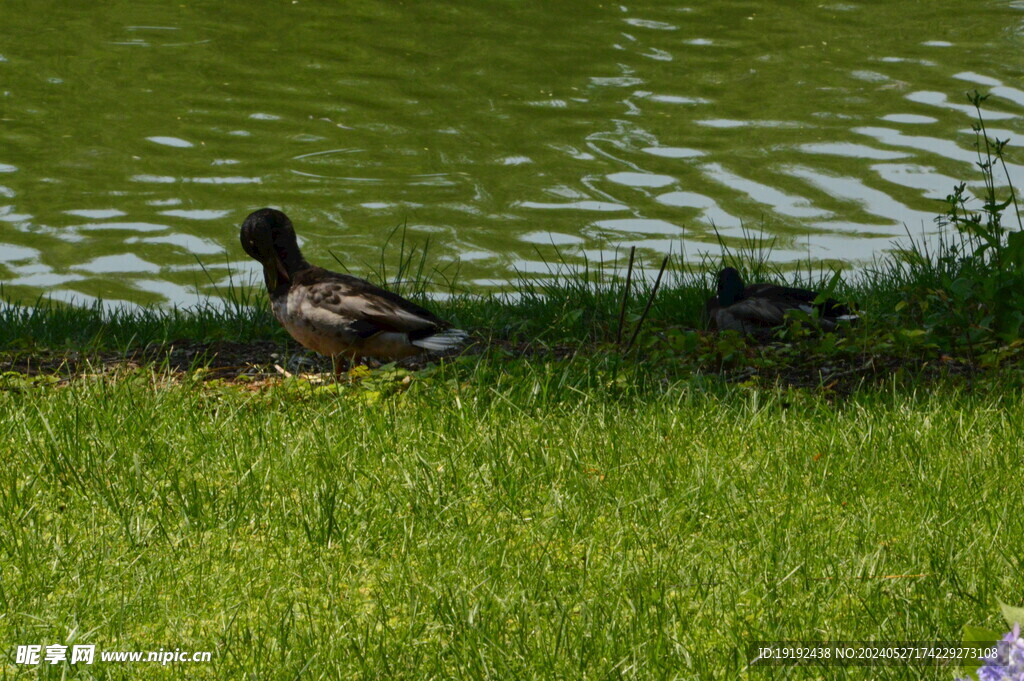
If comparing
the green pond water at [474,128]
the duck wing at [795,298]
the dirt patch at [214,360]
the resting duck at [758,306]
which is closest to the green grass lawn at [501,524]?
the dirt patch at [214,360]

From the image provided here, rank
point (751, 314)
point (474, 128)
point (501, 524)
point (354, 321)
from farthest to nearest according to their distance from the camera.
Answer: point (474, 128), point (751, 314), point (354, 321), point (501, 524)

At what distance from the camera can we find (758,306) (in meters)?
7.09

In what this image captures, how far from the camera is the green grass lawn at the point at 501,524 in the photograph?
360 cm

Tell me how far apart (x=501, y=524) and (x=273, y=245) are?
315 centimetres

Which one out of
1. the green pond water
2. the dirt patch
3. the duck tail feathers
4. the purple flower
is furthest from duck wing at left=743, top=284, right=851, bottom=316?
the purple flower

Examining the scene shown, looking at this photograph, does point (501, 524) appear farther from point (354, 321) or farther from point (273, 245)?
point (273, 245)

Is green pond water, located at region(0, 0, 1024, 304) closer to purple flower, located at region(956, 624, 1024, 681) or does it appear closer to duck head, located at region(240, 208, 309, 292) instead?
duck head, located at region(240, 208, 309, 292)

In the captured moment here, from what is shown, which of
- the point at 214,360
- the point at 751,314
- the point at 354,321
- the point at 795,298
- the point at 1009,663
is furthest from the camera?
the point at 795,298

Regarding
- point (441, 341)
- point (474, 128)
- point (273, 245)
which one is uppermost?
point (273, 245)

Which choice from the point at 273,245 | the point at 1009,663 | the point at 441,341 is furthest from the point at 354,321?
the point at 1009,663

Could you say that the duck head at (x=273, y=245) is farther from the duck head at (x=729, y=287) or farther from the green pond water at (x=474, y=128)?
the duck head at (x=729, y=287)

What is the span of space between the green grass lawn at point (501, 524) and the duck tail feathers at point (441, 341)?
0.42m

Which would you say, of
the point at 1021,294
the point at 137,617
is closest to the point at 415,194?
the point at 1021,294

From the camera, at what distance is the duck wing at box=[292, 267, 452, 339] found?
252 inches
